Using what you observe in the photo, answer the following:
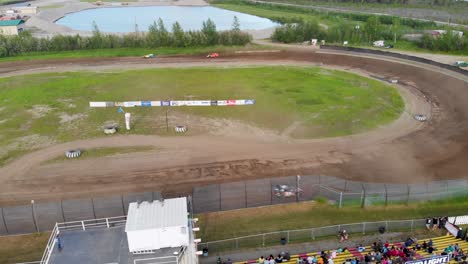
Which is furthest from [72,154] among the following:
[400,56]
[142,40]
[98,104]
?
[400,56]

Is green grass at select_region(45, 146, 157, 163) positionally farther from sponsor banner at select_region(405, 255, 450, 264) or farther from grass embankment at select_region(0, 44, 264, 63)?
grass embankment at select_region(0, 44, 264, 63)

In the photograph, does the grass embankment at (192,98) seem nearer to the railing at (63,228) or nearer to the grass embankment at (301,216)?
the grass embankment at (301,216)

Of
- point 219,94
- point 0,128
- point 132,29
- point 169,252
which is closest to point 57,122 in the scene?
point 0,128

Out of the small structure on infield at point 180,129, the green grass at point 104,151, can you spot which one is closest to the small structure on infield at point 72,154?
the green grass at point 104,151

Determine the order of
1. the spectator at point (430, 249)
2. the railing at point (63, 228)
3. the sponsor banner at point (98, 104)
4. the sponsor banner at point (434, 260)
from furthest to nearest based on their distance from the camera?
the sponsor banner at point (98, 104)
the spectator at point (430, 249)
the sponsor banner at point (434, 260)
the railing at point (63, 228)

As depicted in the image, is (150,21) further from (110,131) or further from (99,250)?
(99,250)
